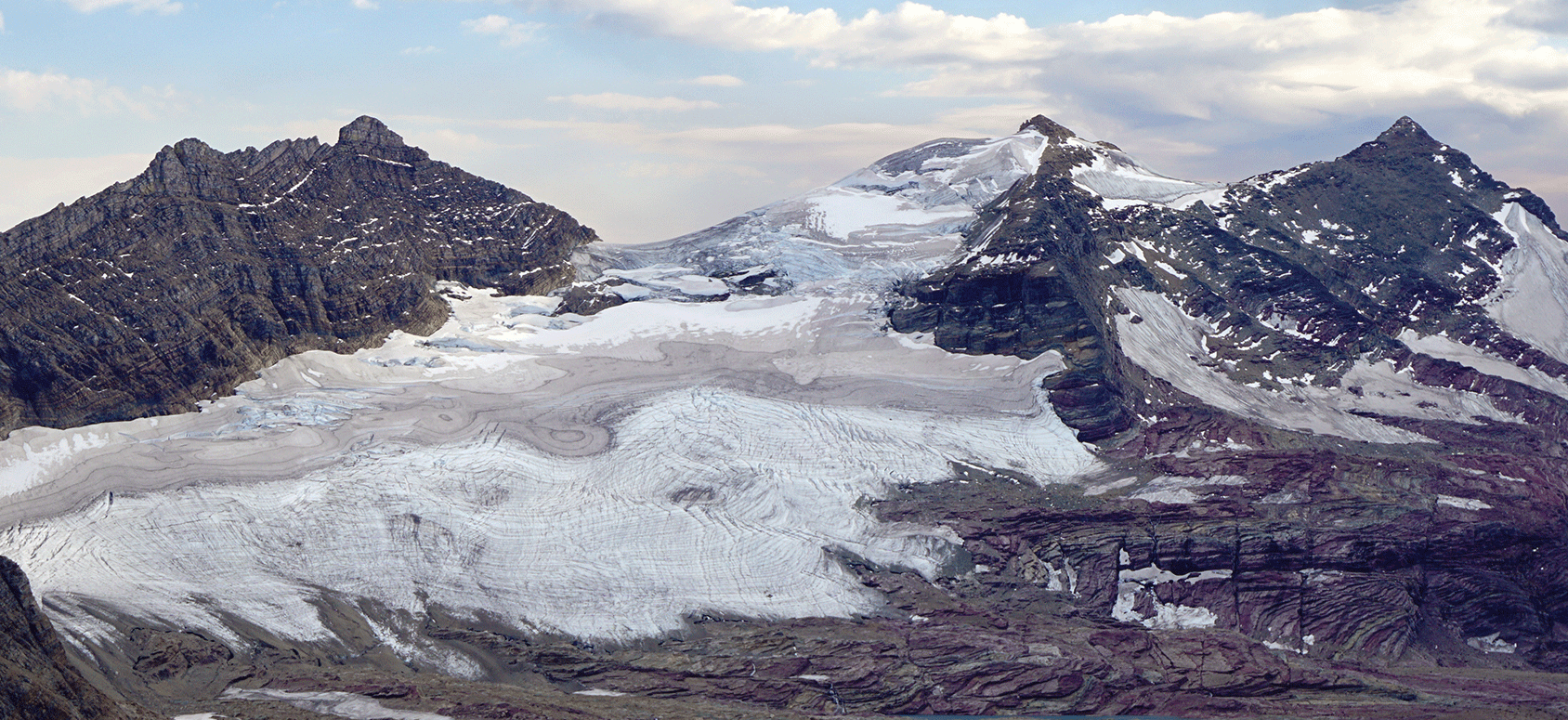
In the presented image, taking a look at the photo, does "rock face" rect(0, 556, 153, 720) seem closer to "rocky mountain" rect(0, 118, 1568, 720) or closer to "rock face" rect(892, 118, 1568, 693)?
"rocky mountain" rect(0, 118, 1568, 720)

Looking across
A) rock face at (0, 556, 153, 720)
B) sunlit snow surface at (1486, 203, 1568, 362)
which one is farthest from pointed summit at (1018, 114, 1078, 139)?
rock face at (0, 556, 153, 720)

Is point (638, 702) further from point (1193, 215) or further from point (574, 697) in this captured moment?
point (1193, 215)

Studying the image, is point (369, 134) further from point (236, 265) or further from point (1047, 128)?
point (1047, 128)

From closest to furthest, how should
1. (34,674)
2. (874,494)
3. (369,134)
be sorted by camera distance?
(34,674)
(874,494)
(369,134)

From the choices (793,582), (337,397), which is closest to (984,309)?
(793,582)

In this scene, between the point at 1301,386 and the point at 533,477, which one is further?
the point at 1301,386

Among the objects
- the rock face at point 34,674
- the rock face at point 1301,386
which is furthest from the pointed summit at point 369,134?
the rock face at point 34,674

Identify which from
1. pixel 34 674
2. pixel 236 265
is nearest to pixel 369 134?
pixel 236 265

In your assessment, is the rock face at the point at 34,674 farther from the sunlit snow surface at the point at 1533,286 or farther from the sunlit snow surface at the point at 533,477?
the sunlit snow surface at the point at 1533,286
